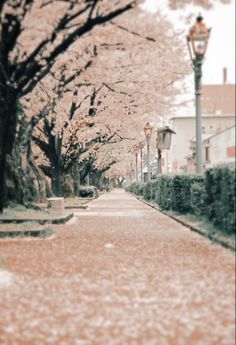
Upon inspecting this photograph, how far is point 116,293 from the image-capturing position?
9.32 metres

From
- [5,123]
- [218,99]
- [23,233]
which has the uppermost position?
[218,99]

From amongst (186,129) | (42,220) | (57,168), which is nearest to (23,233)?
(42,220)

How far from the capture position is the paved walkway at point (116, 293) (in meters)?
6.91

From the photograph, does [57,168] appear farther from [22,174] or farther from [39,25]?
[39,25]

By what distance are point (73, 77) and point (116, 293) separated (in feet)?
58.0

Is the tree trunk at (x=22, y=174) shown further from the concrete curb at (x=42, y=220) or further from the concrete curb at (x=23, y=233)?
the concrete curb at (x=23, y=233)

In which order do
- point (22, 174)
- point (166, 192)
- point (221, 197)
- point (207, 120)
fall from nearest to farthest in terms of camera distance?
point (221, 197) → point (22, 174) → point (166, 192) → point (207, 120)

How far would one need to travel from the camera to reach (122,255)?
1370 cm

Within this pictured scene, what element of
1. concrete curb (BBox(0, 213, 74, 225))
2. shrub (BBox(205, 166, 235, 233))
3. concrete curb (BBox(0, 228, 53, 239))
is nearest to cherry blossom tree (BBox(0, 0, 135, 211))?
concrete curb (BBox(0, 213, 74, 225))

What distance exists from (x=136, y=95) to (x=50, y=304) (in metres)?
27.6

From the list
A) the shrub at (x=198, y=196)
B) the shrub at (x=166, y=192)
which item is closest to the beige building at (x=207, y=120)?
the shrub at (x=166, y=192)

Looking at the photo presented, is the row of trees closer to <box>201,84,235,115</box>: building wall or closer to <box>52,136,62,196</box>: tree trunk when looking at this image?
<box>52,136,62,196</box>: tree trunk

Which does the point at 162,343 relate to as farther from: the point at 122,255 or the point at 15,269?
the point at 122,255

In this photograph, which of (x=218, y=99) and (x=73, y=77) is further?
(x=218, y=99)
